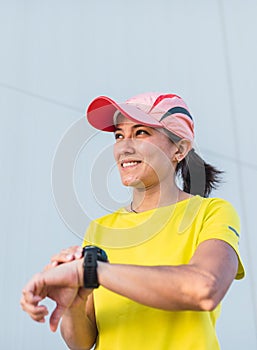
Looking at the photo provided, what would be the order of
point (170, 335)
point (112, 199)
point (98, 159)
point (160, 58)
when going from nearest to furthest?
1. point (170, 335)
2. point (112, 199)
3. point (98, 159)
4. point (160, 58)

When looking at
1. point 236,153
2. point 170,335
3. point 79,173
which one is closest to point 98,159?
point 79,173

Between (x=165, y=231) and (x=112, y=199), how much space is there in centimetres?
68

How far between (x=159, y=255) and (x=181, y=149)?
25cm

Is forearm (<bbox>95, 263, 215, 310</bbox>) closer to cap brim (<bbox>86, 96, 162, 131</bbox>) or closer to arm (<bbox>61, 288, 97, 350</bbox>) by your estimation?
arm (<bbox>61, 288, 97, 350</bbox>)

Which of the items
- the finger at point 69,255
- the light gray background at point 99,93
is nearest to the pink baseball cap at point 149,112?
the finger at point 69,255

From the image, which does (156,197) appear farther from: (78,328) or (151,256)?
(78,328)

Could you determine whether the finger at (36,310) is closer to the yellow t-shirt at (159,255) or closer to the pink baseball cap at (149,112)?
the yellow t-shirt at (159,255)

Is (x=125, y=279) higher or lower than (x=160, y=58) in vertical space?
lower

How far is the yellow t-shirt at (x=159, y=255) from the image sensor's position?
890 millimetres

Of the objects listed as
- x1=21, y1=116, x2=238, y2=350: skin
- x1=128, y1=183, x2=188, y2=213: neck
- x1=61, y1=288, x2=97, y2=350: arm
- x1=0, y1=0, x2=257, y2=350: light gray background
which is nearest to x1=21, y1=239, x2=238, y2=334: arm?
x1=21, y1=116, x2=238, y2=350: skin

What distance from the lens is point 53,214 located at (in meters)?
1.78

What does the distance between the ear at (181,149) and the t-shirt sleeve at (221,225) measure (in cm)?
14

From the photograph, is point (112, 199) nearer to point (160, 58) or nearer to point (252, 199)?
point (252, 199)

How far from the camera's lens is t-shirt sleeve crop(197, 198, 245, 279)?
0.90 metres
